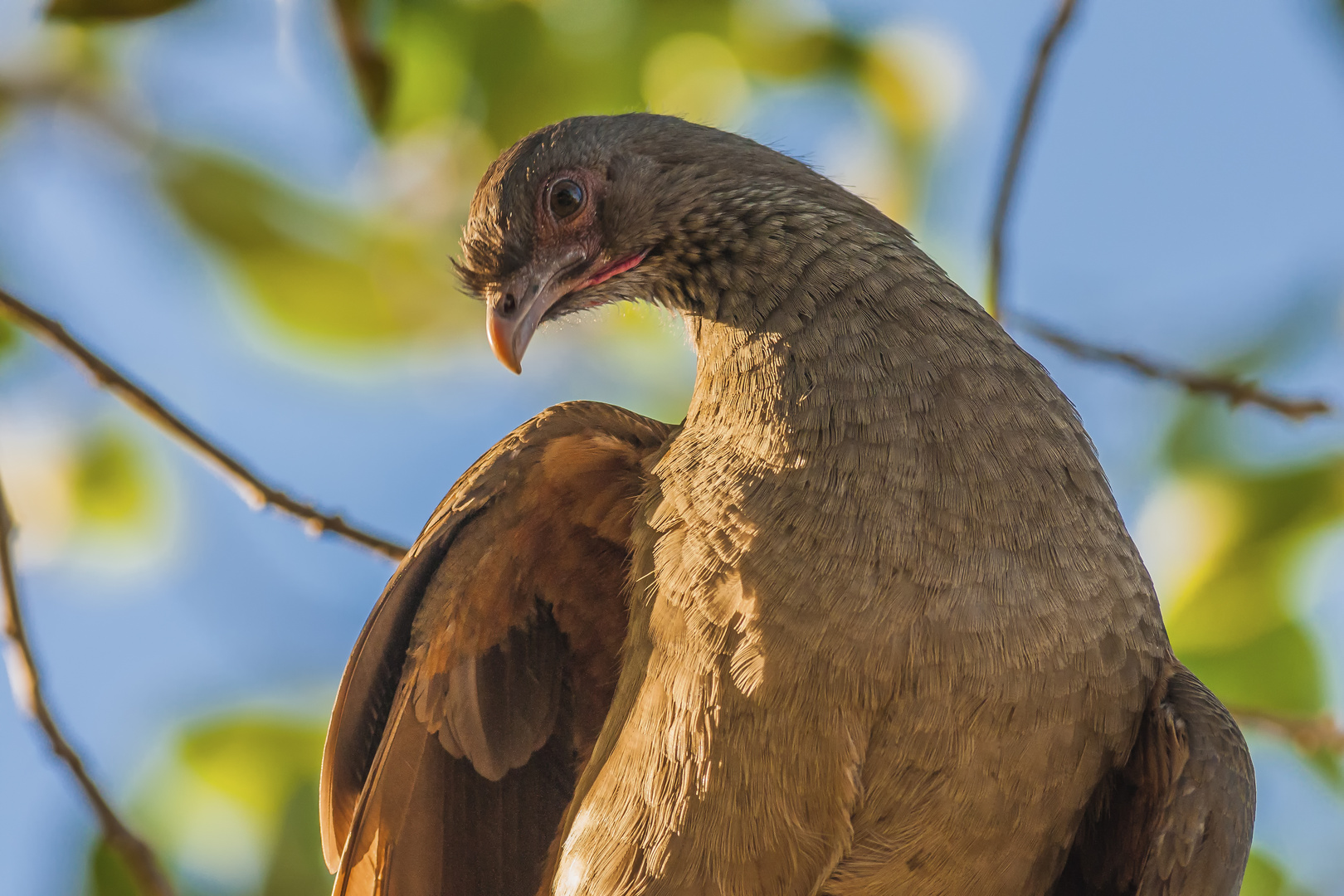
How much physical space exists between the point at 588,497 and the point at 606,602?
28cm

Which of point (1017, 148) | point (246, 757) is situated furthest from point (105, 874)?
point (1017, 148)

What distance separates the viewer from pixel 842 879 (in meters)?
2.60

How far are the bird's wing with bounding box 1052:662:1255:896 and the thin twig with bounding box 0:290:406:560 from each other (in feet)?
6.11

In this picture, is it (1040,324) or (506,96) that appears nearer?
(1040,324)

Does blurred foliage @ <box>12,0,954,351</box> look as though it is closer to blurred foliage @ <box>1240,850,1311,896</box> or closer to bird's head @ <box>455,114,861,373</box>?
bird's head @ <box>455,114,861,373</box>

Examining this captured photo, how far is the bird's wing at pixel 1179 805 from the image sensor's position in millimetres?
2531

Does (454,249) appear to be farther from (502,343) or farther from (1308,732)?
(1308,732)

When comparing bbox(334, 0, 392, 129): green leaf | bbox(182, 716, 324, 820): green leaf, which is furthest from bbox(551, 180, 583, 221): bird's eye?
bbox(182, 716, 324, 820): green leaf

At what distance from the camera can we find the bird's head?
10.2 ft

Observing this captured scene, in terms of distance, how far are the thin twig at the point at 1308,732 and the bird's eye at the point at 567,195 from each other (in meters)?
2.20

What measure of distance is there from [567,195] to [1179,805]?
6.25 ft

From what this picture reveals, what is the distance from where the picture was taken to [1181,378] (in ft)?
10.8

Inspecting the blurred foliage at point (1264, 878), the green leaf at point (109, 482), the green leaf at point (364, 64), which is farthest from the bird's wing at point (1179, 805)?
the green leaf at point (109, 482)

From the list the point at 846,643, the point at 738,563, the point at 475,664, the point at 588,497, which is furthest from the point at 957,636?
the point at 475,664
